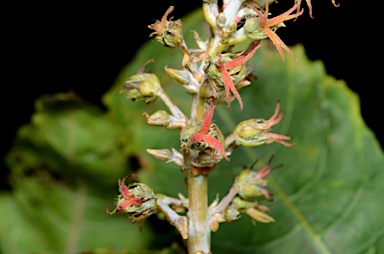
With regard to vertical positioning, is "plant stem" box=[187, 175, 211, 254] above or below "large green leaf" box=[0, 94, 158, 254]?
above

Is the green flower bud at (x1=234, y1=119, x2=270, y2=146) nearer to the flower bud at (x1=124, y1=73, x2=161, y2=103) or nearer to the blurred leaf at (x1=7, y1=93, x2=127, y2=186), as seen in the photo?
the flower bud at (x1=124, y1=73, x2=161, y2=103)

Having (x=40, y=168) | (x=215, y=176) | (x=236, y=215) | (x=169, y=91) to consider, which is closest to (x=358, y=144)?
(x=215, y=176)

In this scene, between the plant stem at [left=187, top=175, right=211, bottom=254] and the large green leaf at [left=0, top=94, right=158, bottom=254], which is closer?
the plant stem at [left=187, top=175, right=211, bottom=254]

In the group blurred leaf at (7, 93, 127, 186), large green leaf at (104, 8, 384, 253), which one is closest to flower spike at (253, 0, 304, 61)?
large green leaf at (104, 8, 384, 253)

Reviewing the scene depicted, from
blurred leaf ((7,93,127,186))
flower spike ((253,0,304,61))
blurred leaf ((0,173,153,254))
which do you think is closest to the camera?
flower spike ((253,0,304,61))

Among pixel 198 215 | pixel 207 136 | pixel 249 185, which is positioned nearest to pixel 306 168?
pixel 249 185

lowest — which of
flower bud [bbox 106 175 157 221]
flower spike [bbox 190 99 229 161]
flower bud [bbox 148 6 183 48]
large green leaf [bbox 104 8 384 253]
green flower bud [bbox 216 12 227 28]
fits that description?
large green leaf [bbox 104 8 384 253]

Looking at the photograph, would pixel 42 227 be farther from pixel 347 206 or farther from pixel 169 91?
pixel 347 206
